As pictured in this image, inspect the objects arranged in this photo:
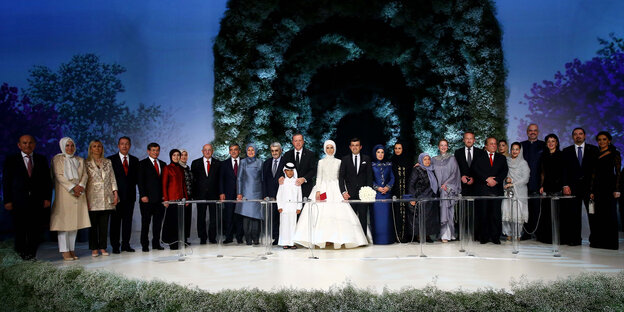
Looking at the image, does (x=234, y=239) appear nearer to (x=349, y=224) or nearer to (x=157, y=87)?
(x=349, y=224)

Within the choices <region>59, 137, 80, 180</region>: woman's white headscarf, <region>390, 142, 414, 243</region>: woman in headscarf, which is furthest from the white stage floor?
<region>59, 137, 80, 180</region>: woman's white headscarf

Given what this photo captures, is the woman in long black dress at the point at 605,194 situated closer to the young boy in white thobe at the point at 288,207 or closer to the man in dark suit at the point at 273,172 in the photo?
the young boy in white thobe at the point at 288,207

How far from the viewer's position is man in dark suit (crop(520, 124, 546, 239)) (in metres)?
8.97

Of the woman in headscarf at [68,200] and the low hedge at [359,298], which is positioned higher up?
the woman in headscarf at [68,200]

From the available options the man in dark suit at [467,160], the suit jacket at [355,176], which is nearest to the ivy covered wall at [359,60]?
the man in dark suit at [467,160]

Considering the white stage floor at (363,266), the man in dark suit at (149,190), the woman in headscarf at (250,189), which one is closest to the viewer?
the white stage floor at (363,266)

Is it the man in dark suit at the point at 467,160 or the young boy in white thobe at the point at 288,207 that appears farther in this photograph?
the man in dark suit at the point at 467,160

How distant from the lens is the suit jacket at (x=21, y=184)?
745 cm

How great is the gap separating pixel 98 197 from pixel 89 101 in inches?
331

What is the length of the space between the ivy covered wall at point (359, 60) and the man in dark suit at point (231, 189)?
1448 mm

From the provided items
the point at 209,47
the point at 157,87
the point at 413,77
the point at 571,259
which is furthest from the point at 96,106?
the point at 571,259

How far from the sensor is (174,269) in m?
6.56

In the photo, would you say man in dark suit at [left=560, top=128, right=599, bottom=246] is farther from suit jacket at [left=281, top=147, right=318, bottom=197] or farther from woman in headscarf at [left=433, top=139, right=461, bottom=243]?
suit jacket at [left=281, top=147, right=318, bottom=197]

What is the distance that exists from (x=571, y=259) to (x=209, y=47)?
9.86 meters
